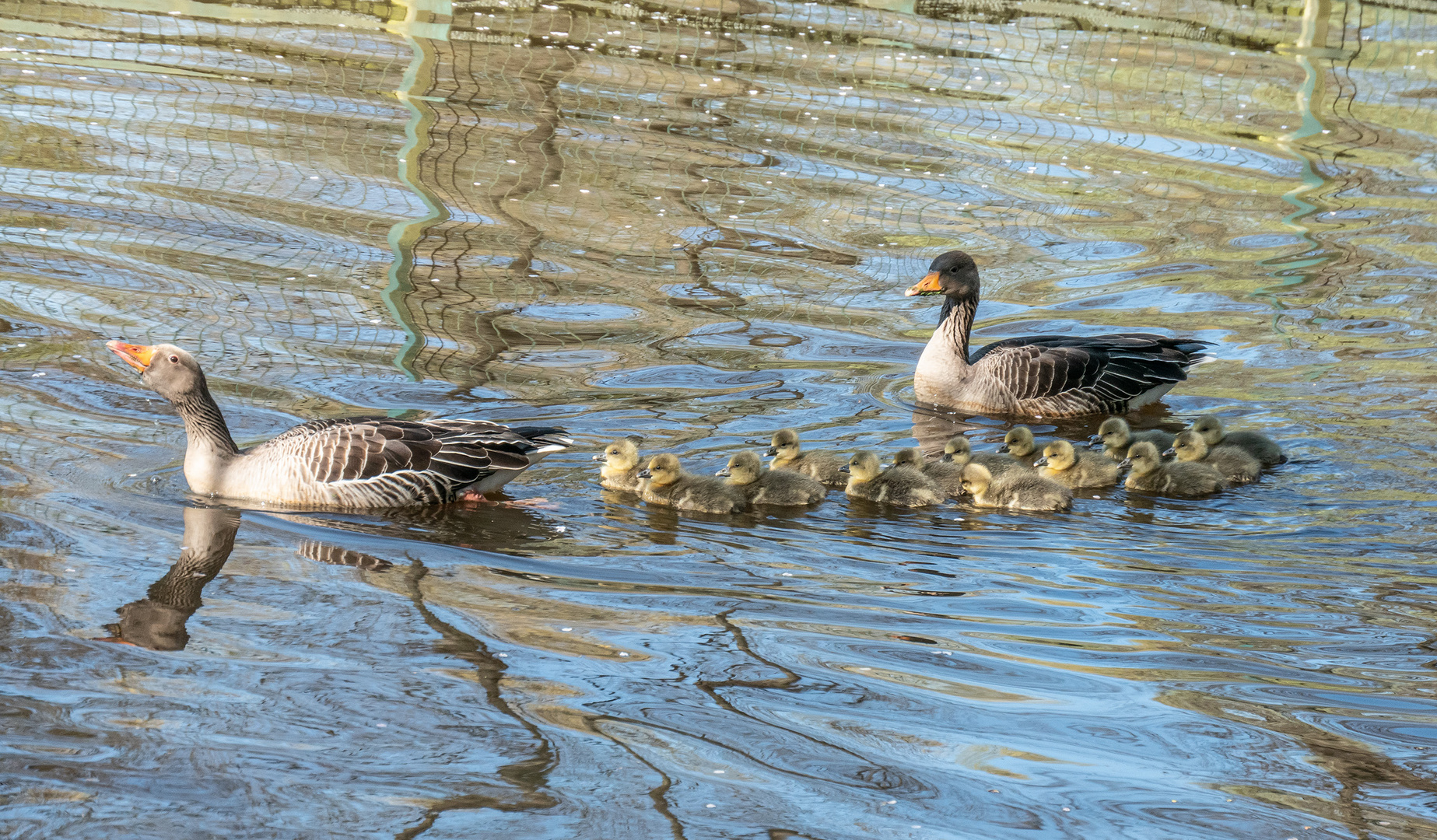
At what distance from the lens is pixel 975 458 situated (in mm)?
8992

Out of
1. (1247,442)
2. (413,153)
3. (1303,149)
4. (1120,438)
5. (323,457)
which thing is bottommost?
(323,457)

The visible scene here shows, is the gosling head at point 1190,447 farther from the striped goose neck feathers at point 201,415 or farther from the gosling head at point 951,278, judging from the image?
the striped goose neck feathers at point 201,415

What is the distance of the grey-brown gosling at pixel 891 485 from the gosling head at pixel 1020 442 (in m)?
1.08

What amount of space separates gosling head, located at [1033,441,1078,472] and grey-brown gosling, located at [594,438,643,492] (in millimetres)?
2380

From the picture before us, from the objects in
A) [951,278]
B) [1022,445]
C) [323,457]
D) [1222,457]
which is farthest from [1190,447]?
[323,457]

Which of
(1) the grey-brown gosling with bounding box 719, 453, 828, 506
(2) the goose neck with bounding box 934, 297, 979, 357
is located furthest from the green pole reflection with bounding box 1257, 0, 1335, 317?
(1) the grey-brown gosling with bounding box 719, 453, 828, 506

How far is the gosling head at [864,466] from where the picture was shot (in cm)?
838

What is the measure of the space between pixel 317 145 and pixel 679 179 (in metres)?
3.41

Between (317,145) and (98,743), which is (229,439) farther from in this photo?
(317,145)

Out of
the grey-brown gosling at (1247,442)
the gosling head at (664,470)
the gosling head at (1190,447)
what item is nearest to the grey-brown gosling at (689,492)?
the gosling head at (664,470)

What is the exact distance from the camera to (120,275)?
36.4 ft

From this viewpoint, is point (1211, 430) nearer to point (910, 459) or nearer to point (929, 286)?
point (910, 459)

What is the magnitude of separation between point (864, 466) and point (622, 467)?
52.0 inches

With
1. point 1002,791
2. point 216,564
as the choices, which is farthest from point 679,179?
point 1002,791
